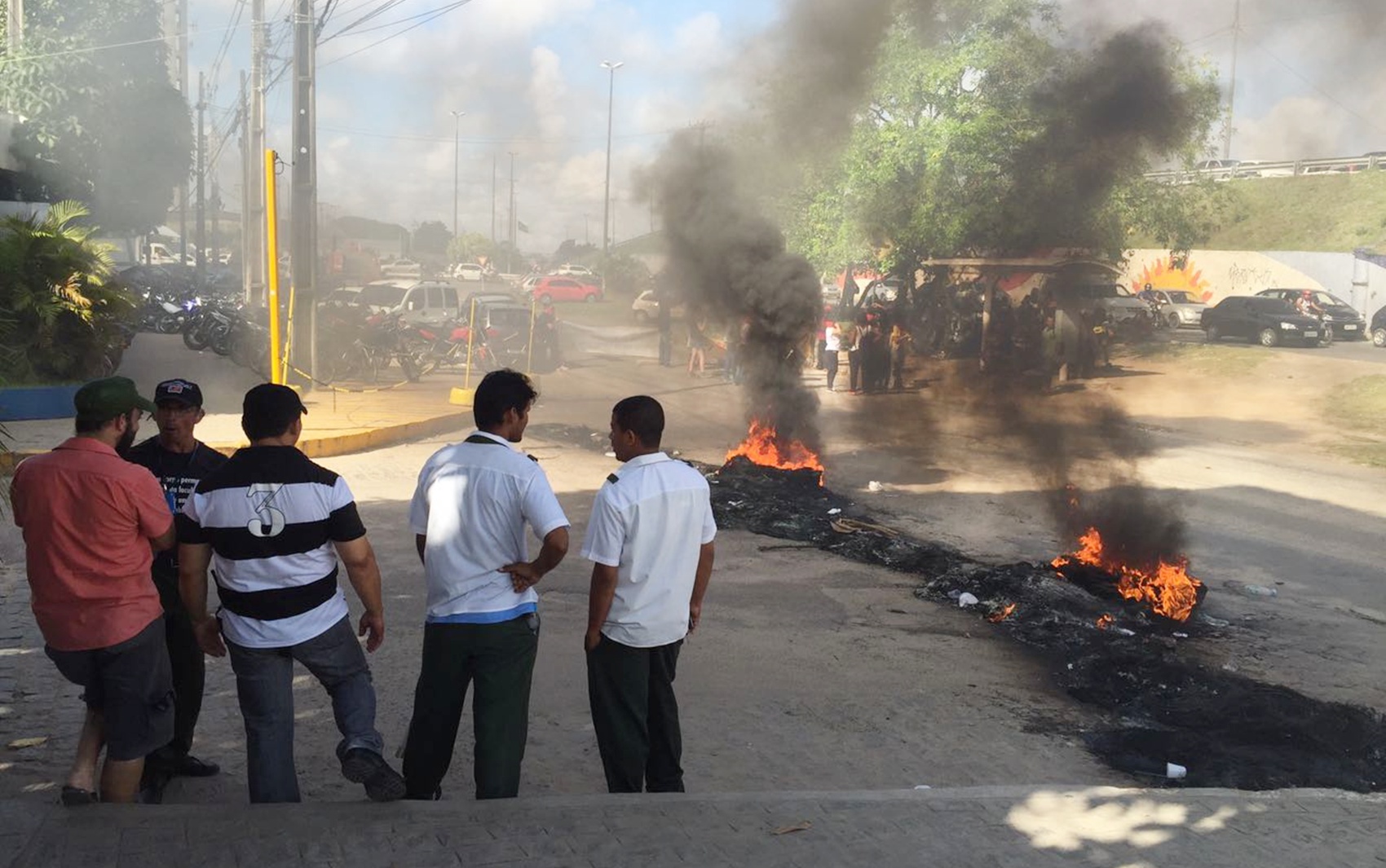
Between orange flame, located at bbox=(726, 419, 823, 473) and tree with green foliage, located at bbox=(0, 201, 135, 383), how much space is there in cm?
782

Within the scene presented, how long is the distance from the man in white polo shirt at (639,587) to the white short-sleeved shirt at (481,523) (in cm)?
25

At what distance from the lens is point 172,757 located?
4.23 m

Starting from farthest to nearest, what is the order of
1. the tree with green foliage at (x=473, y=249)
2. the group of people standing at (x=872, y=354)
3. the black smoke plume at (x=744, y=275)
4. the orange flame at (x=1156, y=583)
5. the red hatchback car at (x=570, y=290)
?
1. the tree with green foliage at (x=473, y=249)
2. the red hatchback car at (x=570, y=290)
3. the group of people standing at (x=872, y=354)
4. the black smoke plume at (x=744, y=275)
5. the orange flame at (x=1156, y=583)

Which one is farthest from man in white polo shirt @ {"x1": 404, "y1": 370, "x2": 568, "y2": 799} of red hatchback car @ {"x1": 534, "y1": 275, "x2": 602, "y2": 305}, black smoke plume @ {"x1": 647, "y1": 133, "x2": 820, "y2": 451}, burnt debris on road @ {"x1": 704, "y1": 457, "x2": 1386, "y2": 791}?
red hatchback car @ {"x1": 534, "y1": 275, "x2": 602, "y2": 305}

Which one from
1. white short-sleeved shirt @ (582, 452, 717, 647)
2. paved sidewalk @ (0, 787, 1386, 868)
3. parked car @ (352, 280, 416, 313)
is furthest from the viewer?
parked car @ (352, 280, 416, 313)

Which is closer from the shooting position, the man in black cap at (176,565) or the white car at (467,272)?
the man in black cap at (176,565)

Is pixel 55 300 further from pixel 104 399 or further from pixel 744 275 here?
pixel 104 399

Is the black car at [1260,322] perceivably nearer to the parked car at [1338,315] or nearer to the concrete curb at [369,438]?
the parked car at [1338,315]

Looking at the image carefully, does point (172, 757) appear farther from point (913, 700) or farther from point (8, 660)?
point (913, 700)

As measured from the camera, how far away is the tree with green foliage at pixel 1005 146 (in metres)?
11.5

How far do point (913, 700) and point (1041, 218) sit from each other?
968 centimetres

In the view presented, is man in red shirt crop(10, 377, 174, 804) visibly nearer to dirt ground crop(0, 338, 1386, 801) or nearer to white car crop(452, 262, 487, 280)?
dirt ground crop(0, 338, 1386, 801)

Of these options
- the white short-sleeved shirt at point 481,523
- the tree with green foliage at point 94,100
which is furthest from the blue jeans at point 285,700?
the tree with green foliage at point 94,100

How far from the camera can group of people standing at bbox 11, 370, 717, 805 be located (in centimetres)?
351
